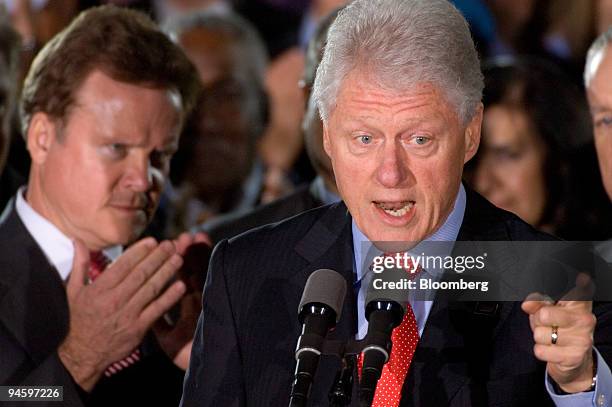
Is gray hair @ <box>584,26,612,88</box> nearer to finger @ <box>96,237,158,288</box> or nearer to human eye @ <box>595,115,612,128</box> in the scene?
human eye @ <box>595,115,612,128</box>

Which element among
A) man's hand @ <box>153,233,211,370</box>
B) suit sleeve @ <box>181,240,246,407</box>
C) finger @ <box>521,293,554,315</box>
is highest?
finger @ <box>521,293,554,315</box>

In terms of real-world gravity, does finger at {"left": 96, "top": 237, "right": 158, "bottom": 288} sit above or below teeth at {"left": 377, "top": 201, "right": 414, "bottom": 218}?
below

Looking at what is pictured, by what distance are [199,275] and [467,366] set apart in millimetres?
1026

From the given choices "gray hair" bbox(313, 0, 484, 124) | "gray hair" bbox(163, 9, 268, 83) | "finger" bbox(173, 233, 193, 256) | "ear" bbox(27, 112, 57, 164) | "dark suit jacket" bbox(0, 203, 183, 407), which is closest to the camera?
"gray hair" bbox(313, 0, 484, 124)

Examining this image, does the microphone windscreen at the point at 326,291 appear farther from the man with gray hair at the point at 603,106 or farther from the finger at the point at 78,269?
the man with gray hair at the point at 603,106

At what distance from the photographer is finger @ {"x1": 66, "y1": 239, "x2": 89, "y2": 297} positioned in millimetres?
2764

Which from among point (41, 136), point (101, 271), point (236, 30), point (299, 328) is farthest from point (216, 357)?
point (236, 30)

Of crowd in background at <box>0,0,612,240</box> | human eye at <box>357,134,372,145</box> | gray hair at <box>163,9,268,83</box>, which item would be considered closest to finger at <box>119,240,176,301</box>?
crowd in background at <box>0,0,612,240</box>

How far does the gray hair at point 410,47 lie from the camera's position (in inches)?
80.6

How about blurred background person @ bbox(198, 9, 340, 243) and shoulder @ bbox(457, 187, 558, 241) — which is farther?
blurred background person @ bbox(198, 9, 340, 243)

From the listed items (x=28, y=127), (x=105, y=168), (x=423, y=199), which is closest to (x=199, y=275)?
(x=105, y=168)

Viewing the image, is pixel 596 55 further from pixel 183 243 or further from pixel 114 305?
pixel 114 305

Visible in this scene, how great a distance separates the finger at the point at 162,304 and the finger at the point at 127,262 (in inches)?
3.7

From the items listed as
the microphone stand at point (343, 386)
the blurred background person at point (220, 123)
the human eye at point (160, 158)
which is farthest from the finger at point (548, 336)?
the blurred background person at point (220, 123)
